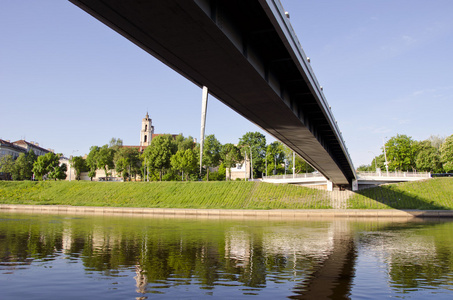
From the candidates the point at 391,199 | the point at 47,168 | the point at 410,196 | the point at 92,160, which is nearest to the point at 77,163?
the point at 92,160

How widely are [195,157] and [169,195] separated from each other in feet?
85.5

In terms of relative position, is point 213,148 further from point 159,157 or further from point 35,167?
point 35,167

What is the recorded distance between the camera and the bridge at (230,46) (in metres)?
8.97

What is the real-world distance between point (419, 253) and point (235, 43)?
13.5 m

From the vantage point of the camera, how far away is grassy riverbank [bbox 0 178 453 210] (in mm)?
52344

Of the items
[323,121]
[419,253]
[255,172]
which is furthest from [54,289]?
[255,172]

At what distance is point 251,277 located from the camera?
1145 centimetres

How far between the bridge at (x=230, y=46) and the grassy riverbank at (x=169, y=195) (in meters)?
34.1

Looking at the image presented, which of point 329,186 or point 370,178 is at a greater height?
point 370,178

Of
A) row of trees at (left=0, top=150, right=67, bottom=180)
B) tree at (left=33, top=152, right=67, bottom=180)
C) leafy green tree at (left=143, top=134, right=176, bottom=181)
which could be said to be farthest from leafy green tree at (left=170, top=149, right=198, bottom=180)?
row of trees at (left=0, top=150, right=67, bottom=180)

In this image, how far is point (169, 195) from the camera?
194 ft

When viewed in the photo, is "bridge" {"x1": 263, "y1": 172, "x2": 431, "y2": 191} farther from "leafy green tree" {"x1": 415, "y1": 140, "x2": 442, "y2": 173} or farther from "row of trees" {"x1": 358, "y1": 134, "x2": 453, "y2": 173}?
"leafy green tree" {"x1": 415, "y1": 140, "x2": 442, "y2": 173}

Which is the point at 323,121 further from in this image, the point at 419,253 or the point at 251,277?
the point at 251,277

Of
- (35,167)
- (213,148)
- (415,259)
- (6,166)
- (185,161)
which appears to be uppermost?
(213,148)
